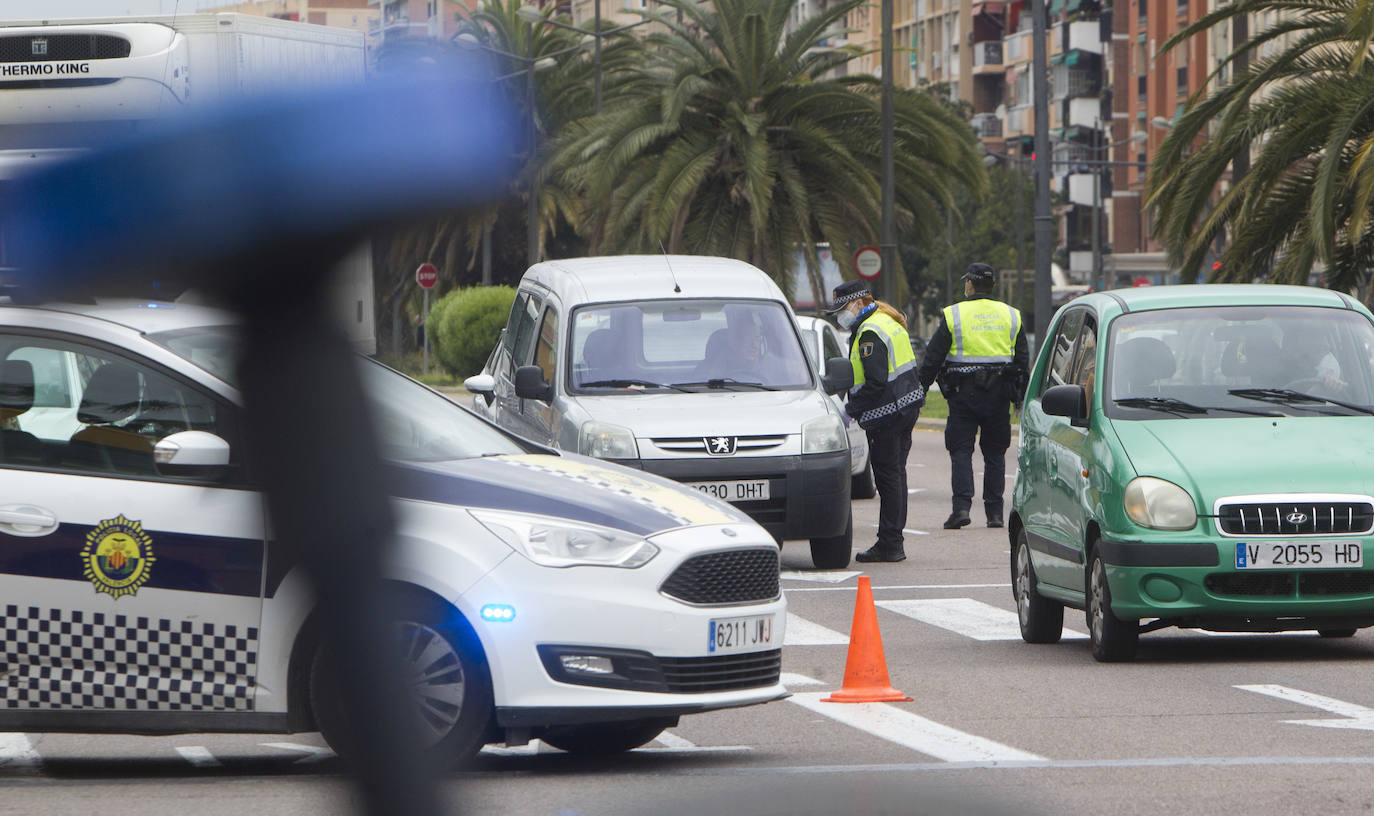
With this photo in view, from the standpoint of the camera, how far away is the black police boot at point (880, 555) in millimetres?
14797

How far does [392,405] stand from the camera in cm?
91

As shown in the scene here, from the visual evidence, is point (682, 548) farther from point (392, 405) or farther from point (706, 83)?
point (706, 83)

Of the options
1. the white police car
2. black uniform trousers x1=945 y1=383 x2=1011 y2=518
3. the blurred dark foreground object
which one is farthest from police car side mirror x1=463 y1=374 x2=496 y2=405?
black uniform trousers x1=945 y1=383 x2=1011 y2=518

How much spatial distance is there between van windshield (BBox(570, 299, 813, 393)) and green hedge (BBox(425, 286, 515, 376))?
467 inches

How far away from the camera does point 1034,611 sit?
34.9ft

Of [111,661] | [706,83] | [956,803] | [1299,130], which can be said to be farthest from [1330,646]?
[706,83]

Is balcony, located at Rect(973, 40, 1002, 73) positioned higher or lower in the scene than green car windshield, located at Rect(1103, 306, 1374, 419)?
higher

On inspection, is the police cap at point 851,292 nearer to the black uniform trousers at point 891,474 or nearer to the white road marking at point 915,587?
the black uniform trousers at point 891,474

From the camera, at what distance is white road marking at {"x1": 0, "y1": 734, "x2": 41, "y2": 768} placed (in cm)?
732

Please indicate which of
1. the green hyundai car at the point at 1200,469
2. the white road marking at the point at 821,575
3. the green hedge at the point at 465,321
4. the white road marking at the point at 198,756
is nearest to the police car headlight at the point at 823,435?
the white road marking at the point at 821,575

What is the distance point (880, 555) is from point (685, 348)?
2.03 m

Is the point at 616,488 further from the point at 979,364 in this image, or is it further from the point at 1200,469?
the point at 979,364

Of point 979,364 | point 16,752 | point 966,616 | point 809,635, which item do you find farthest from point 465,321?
point 979,364

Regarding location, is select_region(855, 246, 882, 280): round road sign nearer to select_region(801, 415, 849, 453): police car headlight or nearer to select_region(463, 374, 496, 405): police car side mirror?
select_region(463, 374, 496, 405): police car side mirror
